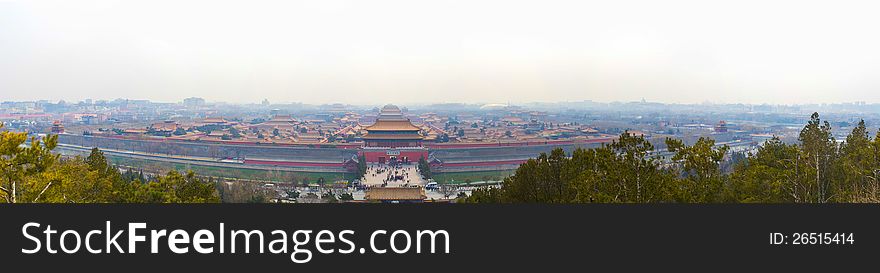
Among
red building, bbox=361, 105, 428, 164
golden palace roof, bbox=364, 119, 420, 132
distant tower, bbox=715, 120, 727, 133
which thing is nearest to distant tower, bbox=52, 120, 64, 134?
red building, bbox=361, 105, 428, 164

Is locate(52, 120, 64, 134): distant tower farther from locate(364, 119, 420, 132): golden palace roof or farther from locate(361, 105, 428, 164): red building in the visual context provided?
locate(364, 119, 420, 132): golden palace roof

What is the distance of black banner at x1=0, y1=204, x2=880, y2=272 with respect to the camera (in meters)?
4.00

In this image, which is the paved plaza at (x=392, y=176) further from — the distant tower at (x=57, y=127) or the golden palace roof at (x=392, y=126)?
the distant tower at (x=57, y=127)

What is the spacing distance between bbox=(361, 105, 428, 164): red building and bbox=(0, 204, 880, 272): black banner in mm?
17157

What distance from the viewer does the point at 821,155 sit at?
33.1ft

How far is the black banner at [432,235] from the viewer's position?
3996 millimetres

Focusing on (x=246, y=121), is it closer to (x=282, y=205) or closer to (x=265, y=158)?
(x=265, y=158)

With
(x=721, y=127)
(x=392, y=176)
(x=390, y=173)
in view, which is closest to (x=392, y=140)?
(x=390, y=173)

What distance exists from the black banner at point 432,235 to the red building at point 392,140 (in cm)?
1716

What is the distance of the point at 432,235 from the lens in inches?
160

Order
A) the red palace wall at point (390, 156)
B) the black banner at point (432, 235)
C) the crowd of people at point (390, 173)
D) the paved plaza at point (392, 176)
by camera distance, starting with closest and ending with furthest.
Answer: the black banner at point (432, 235), the paved plaza at point (392, 176), the crowd of people at point (390, 173), the red palace wall at point (390, 156)

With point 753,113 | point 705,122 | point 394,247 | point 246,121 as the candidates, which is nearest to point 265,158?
point 246,121

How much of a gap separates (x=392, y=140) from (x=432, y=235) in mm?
19452

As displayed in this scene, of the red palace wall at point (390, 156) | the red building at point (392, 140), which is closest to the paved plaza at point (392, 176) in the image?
the red palace wall at point (390, 156)
